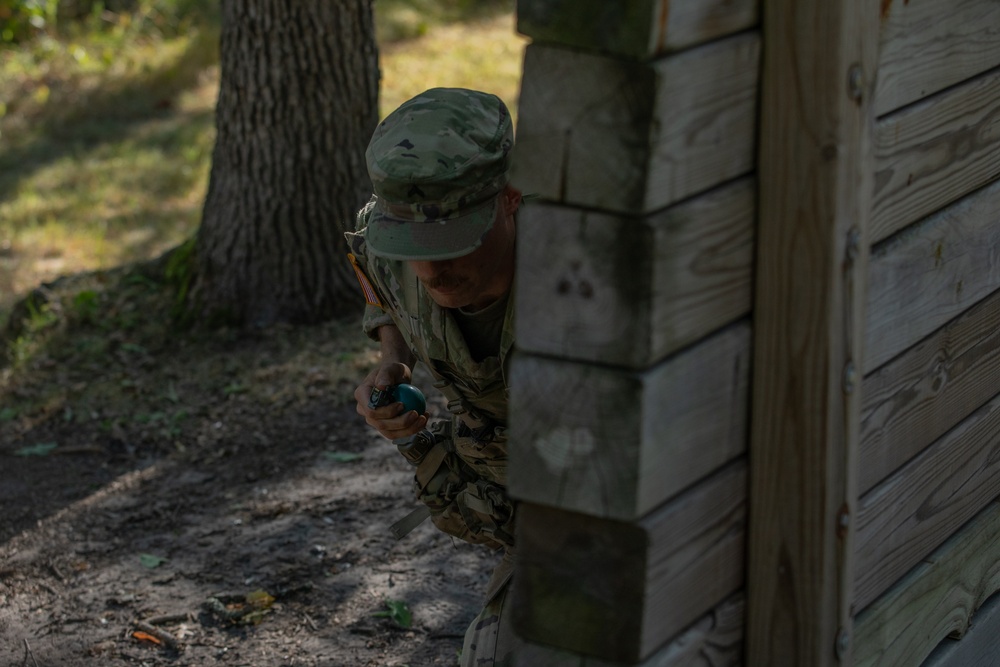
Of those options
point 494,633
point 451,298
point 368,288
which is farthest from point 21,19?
point 494,633

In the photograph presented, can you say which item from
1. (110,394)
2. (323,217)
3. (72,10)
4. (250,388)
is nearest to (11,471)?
(110,394)

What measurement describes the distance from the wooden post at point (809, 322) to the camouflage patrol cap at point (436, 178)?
86cm

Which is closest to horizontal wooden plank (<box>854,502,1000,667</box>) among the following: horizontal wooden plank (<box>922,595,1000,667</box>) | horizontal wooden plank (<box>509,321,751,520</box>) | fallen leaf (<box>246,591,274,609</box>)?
horizontal wooden plank (<box>922,595,1000,667</box>)

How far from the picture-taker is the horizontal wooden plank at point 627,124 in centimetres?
158

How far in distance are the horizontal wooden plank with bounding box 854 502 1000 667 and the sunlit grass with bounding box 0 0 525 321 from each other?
5.76 metres

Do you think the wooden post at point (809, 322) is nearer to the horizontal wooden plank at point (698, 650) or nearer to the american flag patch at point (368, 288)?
the horizontal wooden plank at point (698, 650)

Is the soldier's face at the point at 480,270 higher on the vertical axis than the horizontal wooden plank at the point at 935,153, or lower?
lower

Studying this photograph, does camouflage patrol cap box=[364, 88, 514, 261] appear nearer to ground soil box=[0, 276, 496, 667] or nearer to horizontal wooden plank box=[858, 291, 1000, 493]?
horizontal wooden plank box=[858, 291, 1000, 493]

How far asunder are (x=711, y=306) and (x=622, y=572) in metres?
0.42

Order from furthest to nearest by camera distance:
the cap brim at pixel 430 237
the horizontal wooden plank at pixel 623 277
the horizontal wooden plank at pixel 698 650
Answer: the cap brim at pixel 430 237, the horizontal wooden plank at pixel 698 650, the horizontal wooden plank at pixel 623 277

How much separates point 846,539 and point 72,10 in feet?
36.4

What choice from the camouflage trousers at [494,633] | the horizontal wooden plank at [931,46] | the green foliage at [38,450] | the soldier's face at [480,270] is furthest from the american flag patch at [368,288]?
the green foliage at [38,450]

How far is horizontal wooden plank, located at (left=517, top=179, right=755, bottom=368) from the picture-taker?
5.38ft

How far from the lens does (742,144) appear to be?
1759 mm
